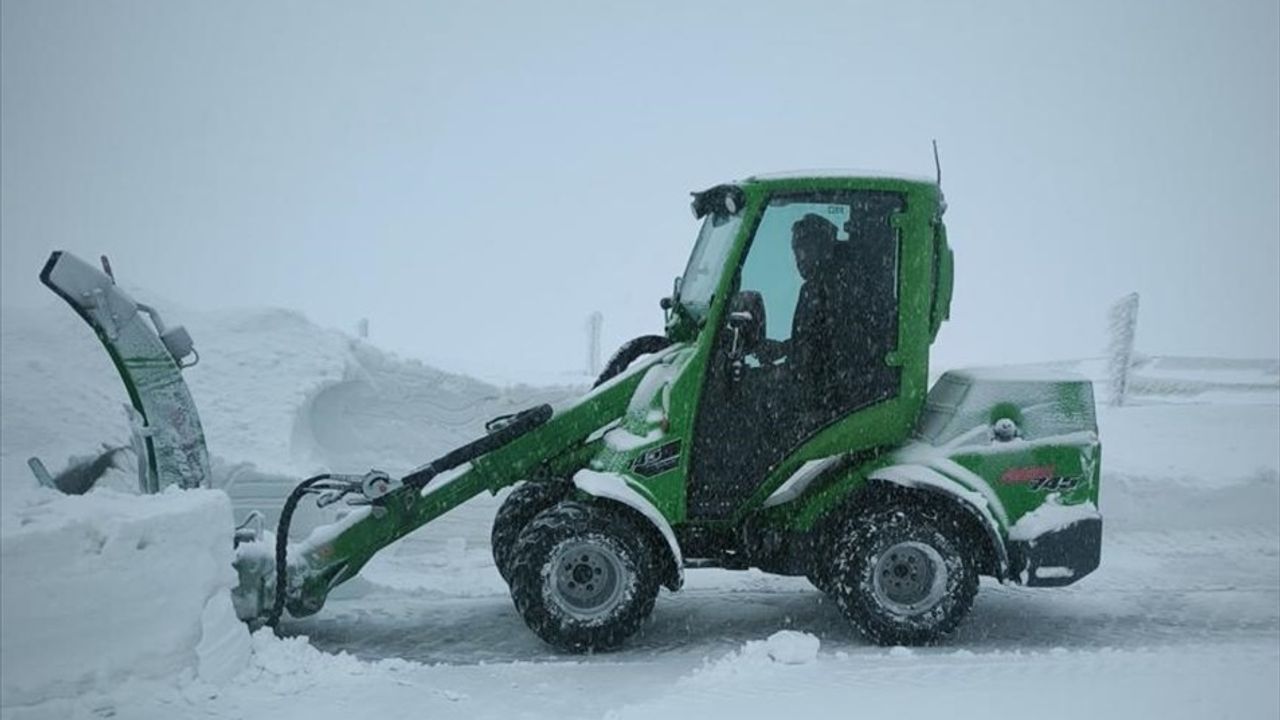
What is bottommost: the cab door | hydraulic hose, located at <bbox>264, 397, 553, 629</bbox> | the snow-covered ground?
the snow-covered ground

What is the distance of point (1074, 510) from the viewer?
562 cm

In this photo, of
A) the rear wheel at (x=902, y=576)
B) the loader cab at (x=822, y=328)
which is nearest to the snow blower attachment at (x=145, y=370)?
the loader cab at (x=822, y=328)

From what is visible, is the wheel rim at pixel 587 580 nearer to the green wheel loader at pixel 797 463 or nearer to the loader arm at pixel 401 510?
the green wheel loader at pixel 797 463

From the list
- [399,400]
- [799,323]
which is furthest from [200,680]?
[399,400]

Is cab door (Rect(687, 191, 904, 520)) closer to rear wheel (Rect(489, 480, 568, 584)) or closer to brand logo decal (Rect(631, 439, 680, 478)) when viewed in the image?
brand logo decal (Rect(631, 439, 680, 478))

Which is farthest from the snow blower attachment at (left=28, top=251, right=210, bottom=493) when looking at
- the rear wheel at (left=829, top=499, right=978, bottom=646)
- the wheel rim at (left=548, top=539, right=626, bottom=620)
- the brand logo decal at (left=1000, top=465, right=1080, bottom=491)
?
the brand logo decal at (left=1000, top=465, right=1080, bottom=491)

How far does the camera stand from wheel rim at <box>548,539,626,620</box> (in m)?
5.36

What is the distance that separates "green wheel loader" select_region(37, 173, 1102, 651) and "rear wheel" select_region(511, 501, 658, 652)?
10 mm

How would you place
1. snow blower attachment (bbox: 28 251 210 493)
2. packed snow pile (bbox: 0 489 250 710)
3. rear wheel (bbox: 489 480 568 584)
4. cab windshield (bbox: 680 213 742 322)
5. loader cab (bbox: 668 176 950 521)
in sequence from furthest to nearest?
rear wheel (bbox: 489 480 568 584) → cab windshield (bbox: 680 213 742 322) → loader cab (bbox: 668 176 950 521) → snow blower attachment (bbox: 28 251 210 493) → packed snow pile (bbox: 0 489 250 710)

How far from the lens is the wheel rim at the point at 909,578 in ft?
18.0

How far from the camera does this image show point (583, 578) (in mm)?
5410

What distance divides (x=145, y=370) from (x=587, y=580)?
99.4 inches

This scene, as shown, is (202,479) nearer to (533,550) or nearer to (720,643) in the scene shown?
(533,550)

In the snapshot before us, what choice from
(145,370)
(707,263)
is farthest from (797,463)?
(145,370)
